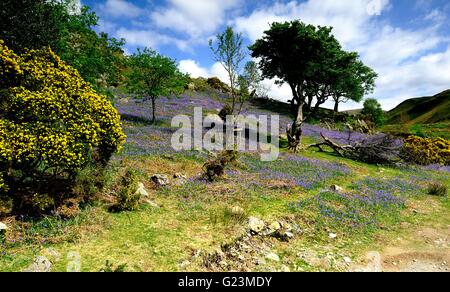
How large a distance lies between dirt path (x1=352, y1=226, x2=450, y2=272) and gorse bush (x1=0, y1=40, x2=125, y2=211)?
920cm

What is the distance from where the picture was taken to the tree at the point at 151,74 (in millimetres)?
32812

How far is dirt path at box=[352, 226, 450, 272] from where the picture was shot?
902 cm

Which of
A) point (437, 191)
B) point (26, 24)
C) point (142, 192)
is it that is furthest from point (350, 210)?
point (26, 24)

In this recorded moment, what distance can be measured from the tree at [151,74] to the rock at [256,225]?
959 inches

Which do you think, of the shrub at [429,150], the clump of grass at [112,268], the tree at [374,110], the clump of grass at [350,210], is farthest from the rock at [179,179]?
the tree at [374,110]

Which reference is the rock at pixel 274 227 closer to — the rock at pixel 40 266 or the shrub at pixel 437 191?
the rock at pixel 40 266

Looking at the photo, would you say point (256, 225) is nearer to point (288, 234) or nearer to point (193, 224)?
point (288, 234)

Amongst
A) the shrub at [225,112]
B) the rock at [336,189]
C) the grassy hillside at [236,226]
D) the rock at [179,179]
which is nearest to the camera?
the grassy hillside at [236,226]

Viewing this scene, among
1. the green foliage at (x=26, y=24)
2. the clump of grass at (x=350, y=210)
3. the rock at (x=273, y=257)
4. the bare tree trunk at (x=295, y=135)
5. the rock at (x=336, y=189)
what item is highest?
the green foliage at (x=26, y=24)

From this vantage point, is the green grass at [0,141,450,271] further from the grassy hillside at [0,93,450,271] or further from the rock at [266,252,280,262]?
the rock at [266,252,280,262]

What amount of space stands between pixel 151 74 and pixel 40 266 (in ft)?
93.6

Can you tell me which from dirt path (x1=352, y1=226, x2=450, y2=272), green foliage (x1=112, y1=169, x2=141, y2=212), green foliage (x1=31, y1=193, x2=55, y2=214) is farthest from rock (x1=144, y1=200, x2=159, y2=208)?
dirt path (x1=352, y1=226, x2=450, y2=272)
